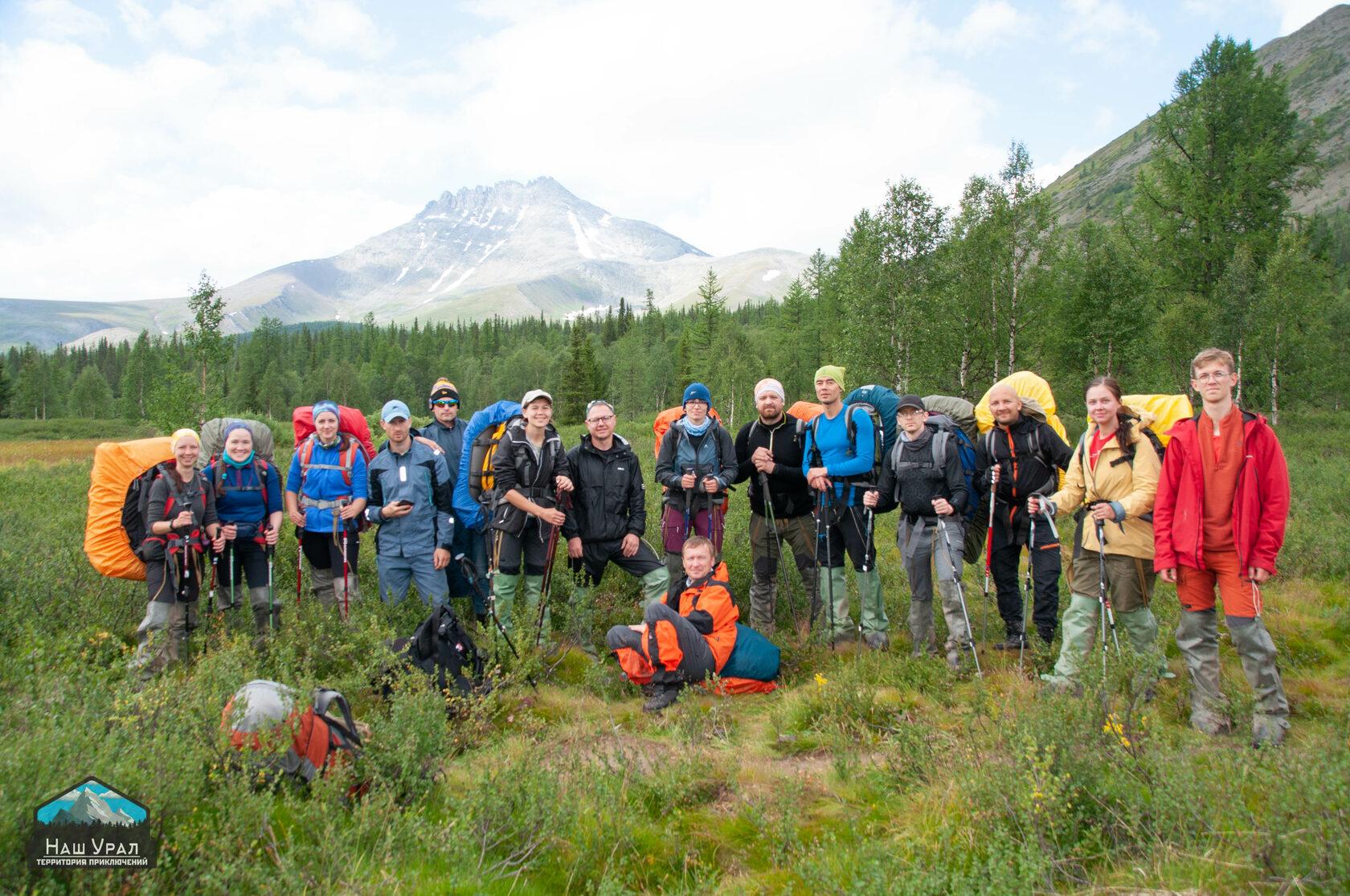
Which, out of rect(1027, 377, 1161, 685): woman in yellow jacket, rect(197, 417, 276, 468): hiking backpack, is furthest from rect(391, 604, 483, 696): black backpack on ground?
rect(1027, 377, 1161, 685): woman in yellow jacket

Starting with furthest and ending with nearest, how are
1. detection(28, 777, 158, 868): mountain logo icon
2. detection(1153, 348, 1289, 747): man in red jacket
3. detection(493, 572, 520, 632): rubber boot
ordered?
detection(493, 572, 520, 632): rubber boot
detection(1153, 348, 1289, 747): man in red jacket
detection(28, 777, 158, 868): mountain logo icon

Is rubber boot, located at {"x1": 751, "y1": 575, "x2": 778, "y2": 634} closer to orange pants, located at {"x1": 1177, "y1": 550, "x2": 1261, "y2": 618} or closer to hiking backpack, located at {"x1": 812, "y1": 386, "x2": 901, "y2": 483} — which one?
hiking backpack, located at {"x1": 812, "y1": 386, "x2": 901, "y2": 483}

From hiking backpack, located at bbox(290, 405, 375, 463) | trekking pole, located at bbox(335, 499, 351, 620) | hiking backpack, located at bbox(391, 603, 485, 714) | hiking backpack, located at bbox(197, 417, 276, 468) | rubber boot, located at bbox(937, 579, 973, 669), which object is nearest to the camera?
hiking backpack, located at bbox(391, 603, 485, 714)

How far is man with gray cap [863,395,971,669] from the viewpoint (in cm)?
584

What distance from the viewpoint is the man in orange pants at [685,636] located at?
5.51 meters

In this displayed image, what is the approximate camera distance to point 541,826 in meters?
3.39

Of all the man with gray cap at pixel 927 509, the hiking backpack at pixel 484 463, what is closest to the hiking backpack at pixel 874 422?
the man with gray cap at pixel 927 509

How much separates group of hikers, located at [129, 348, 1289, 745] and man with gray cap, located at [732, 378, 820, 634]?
0.02 m

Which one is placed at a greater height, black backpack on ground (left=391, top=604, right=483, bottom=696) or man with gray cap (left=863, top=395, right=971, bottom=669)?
man with gray cap (left=863, top=395, right=971, bottom=669)

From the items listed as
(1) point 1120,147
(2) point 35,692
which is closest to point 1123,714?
(2) point 35,692

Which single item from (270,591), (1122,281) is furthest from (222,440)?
(1122,281)

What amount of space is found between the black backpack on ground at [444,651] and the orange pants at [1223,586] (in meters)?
5.05

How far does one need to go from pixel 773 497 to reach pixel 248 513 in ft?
16.9

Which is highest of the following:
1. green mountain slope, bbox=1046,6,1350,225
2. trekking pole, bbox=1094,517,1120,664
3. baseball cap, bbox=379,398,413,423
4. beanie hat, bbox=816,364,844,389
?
green mountain slope, bbox=1046,6,1350,225
